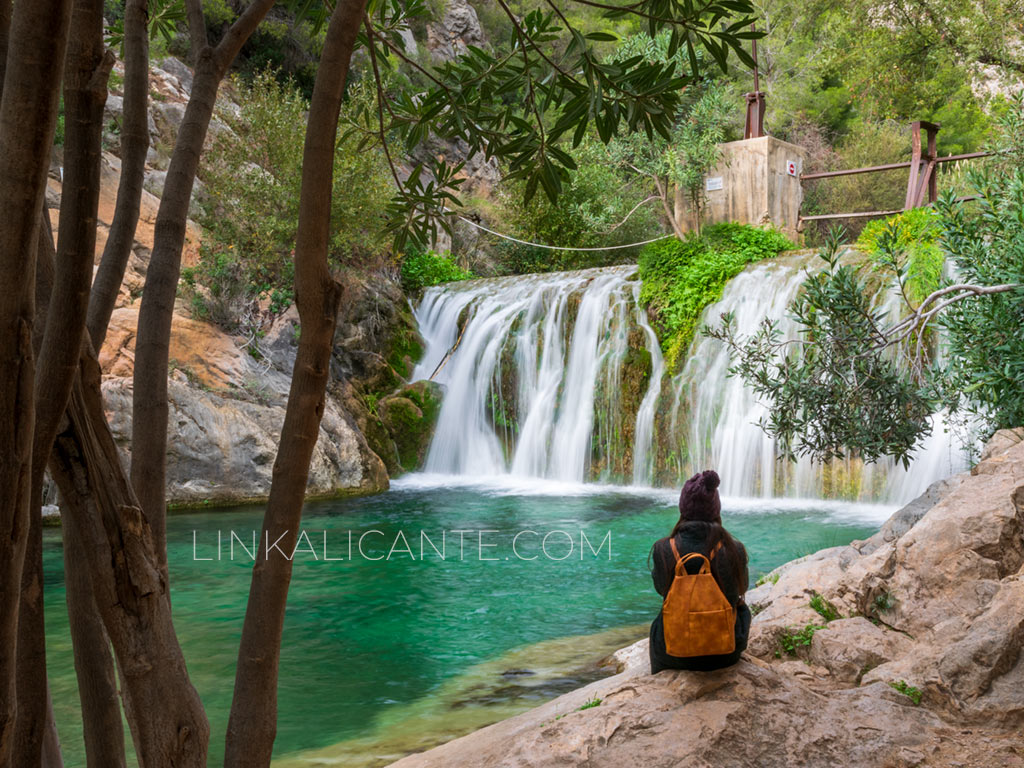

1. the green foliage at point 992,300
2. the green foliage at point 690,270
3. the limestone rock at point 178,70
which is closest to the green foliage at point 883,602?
the green foliage at point 992,300

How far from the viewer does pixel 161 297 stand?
2.21 m

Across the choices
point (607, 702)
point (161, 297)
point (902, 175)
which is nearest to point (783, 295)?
point (607, 702)

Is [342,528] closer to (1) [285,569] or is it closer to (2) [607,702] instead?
(2) [607,702]

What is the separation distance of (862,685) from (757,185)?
17.0m

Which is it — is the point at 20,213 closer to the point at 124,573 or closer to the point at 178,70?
the point at 124,573

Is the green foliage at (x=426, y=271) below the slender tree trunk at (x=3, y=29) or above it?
above

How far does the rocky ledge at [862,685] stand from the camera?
130 inches

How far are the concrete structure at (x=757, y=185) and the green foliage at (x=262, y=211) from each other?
807 centimetres

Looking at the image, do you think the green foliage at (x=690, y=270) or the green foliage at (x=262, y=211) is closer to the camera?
the green foliage at (x=262, y=211)

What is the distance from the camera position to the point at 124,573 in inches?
71.2

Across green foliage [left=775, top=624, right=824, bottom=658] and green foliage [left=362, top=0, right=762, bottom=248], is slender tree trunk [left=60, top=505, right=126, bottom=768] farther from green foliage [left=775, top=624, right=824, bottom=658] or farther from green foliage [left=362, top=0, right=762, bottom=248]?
green foliage [left=775, top=624, right=824, bottom=658]

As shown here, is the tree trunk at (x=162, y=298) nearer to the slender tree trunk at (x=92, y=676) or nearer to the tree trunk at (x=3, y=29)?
the slender tree trunk at (x=92, y=676)

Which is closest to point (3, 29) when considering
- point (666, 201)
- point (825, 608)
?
point (825, 608)

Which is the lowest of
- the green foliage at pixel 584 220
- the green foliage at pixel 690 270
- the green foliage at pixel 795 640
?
the green foliage at pixel 795 640
